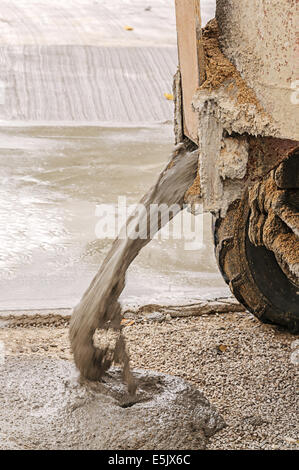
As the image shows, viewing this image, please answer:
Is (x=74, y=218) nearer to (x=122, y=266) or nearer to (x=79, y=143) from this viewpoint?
(x=79, y=143)

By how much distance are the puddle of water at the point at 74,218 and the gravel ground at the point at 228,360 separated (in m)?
0.27

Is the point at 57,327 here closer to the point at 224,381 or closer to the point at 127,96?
the point at 224,381

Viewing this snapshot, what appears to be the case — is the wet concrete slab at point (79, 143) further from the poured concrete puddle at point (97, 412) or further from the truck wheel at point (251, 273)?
the poured concrete puddle at point (97, 412)

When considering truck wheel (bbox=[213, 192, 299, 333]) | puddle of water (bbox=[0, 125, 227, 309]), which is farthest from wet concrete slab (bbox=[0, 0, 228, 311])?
truck wheel (bbox=[213, 192, 299, 333])

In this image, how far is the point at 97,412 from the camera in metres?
2.13

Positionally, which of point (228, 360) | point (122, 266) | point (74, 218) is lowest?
point (228, 360)

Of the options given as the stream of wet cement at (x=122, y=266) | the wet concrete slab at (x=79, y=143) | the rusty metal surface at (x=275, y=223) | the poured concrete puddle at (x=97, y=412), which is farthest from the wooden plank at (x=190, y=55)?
the wet concrete slab at (x=79, y=143)

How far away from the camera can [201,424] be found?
213cm

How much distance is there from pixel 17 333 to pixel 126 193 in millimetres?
1721

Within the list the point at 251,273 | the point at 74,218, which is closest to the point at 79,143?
the point at 74,218

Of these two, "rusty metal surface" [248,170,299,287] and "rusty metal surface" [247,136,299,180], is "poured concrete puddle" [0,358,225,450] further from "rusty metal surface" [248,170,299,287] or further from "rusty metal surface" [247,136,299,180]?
"rusty metal surface" [247,136,299,180]

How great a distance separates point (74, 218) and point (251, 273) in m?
1.68

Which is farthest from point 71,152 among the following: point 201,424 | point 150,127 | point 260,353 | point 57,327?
point 201,424

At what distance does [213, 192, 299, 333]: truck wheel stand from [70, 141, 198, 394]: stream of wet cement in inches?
9.0
